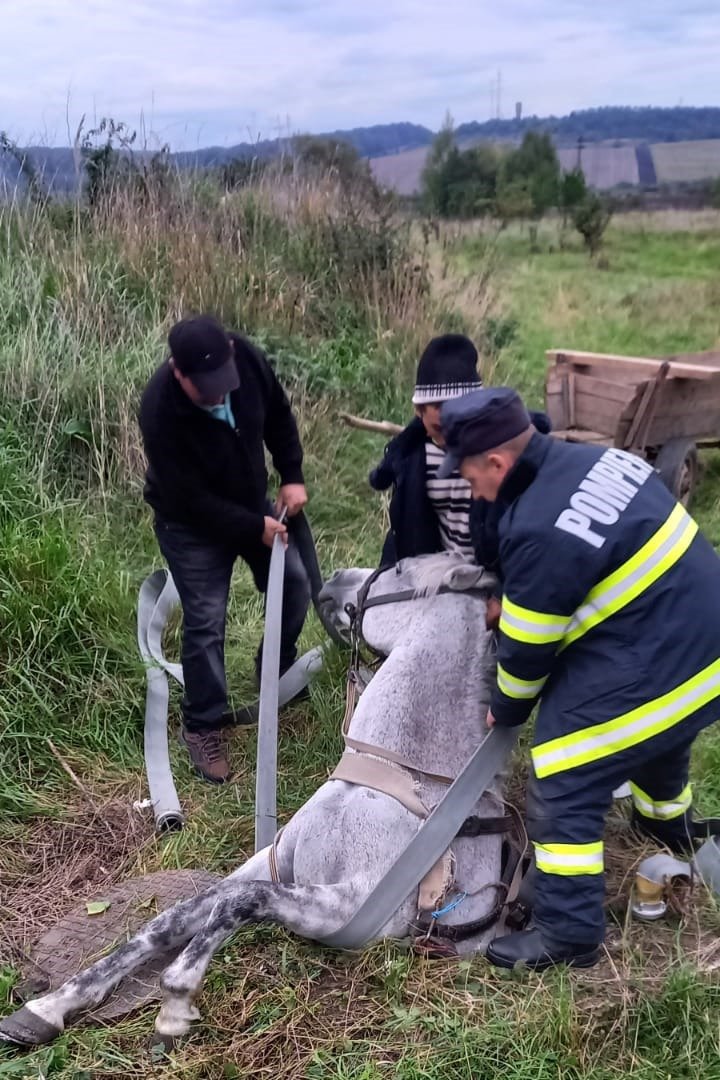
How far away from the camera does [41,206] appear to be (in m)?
7.21

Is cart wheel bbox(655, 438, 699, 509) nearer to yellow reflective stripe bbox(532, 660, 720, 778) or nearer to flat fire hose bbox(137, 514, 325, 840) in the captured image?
flat fire hose bbox(137, 514, 325, 840)

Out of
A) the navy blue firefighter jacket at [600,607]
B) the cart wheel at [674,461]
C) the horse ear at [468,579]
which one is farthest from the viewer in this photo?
the cart wheel at [674,461]

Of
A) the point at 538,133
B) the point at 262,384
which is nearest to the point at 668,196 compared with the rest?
the point at 538,133

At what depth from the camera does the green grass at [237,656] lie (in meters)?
2.51

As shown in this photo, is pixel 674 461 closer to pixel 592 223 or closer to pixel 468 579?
pixel 468 579

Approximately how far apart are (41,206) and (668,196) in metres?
35.8

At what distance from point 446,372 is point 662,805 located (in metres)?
1.57

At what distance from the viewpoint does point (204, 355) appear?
3.35m

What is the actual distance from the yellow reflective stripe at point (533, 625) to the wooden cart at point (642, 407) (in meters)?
4.13

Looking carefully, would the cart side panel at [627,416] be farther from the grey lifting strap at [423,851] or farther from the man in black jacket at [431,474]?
the grey lifting strap at [423,851]

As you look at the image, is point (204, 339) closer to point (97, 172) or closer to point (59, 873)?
point (59, 873)

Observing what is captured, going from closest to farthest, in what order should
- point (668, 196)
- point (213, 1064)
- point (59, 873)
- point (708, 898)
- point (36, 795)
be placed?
point (213, 1064) < point (708, 898) < point (59, 873) < point (36, 795) < point (668, 196)

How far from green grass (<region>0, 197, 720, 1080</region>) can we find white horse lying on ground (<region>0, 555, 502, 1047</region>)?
0.43ft

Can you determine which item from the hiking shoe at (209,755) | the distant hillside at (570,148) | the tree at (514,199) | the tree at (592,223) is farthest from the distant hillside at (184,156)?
the tree at (514,199)
